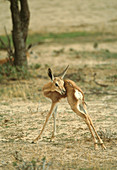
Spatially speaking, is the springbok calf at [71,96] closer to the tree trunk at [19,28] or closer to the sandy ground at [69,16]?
the tree trunk at [19,28]

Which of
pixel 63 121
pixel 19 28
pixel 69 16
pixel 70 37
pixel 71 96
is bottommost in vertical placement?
pixel 70 37

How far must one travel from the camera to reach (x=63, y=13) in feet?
116

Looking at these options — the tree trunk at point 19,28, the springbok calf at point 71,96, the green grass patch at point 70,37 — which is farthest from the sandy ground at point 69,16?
the springbok calf at point 71,96

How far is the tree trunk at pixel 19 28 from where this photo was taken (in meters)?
11.6

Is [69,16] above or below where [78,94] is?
below

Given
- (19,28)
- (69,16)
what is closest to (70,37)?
(69,16)

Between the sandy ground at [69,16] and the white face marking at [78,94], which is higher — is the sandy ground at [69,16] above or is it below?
below

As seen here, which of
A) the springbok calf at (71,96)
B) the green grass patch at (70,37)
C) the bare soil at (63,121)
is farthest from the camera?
the green grass patch at (70,37)

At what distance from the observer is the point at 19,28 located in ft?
38.2

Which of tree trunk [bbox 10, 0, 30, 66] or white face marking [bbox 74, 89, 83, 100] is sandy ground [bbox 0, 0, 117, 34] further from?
white face marking [bbox 74, 89, 83, 100]

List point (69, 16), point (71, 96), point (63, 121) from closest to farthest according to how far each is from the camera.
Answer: point (71, 96) < point (63, 121) < point (69, 16)

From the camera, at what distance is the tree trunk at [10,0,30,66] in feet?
38.0

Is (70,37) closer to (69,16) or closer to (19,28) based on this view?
(69,16)

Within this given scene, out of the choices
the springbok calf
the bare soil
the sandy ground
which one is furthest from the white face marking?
the sandy ground
